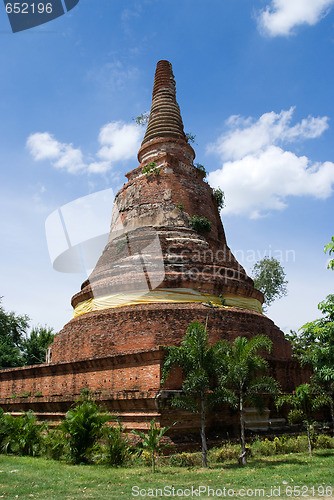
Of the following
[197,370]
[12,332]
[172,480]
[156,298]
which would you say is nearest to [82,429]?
[172,480]

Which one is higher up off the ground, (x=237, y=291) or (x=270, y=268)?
(x=270, y=268)

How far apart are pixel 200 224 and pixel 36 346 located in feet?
66.8

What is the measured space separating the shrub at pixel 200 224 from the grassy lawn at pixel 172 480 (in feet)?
34.7

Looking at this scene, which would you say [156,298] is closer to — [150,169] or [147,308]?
[147,308]

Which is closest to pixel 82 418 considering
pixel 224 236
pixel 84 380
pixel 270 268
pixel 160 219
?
pixel 84 380

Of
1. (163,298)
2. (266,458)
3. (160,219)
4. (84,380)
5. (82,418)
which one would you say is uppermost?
(160,219)

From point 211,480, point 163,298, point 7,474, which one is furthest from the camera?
→ point 163,298

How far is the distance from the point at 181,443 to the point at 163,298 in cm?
556

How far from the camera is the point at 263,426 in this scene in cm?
1388

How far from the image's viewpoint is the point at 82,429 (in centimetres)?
1113

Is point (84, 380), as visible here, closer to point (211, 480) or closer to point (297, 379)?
point (211, 480)

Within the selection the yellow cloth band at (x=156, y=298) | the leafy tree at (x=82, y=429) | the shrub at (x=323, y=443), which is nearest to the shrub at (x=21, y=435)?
the leafy tree at (x=82, y=429)

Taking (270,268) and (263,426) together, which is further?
(270,268)

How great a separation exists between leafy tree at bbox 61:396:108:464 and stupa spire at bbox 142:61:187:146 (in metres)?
16.2
